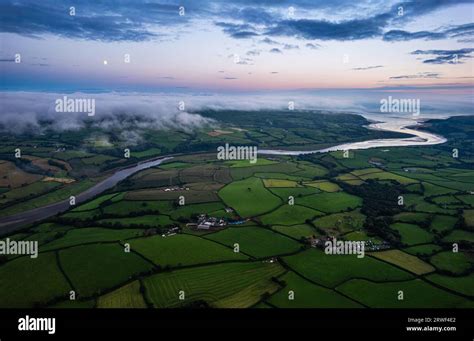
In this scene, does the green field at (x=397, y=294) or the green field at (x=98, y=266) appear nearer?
the green field at (x=397, y=294)

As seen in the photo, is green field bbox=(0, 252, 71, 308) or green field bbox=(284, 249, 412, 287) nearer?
green field bbox=(0, 252, 71, 308)

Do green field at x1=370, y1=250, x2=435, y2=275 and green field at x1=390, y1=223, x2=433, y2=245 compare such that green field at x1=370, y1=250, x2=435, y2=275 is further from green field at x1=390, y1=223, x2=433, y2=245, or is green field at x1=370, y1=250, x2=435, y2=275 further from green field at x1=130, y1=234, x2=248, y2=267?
green field at x1=130, y1=234, x2=248, y2=267

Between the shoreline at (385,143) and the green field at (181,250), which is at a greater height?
the shoreline at (385,143)

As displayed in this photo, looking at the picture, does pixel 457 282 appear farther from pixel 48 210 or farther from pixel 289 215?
pixel 48 210

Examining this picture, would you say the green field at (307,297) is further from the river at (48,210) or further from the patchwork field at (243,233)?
the river at (48,210)

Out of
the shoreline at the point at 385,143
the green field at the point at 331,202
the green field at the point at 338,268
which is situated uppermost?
the shoreline at the point at 385,143

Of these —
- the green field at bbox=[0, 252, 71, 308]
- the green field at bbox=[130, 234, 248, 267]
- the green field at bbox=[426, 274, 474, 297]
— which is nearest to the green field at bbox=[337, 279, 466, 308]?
the green field at bbox=[426, 274, 474, 297]

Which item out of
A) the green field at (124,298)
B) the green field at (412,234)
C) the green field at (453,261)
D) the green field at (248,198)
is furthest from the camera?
the green field at (248,198)

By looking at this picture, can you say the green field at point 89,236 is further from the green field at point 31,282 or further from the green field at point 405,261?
the green field at point 405,261

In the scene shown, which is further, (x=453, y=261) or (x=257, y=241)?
(x=257, y=241)

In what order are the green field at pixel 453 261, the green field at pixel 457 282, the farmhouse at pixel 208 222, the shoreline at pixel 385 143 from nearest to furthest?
the green field at pixel 457 282 → the green field at pixel 453 261 → the farmhouse at pixel 208 222 → the shoreline at pixel 385 143

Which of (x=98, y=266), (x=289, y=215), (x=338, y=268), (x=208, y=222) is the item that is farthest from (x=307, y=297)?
(x=289, y=215)

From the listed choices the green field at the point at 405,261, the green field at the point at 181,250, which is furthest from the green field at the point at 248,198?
the green field at the point at 405,261
